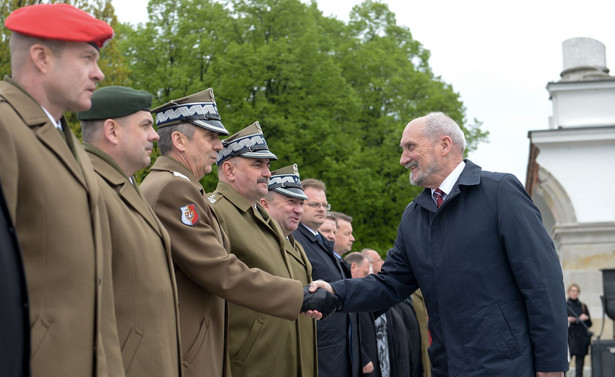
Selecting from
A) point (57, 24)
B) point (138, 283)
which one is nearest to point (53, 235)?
point (57, 24)

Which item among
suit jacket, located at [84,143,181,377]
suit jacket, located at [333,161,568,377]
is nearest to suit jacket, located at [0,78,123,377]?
suit jacket, located at [84,143,181,377]

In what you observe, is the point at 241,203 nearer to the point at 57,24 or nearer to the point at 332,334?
the point at 332,334

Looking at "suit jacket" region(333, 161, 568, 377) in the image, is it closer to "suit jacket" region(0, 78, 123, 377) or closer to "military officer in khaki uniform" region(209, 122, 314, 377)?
"military officer in khaki uniform" region(209, 122, 314, 377)

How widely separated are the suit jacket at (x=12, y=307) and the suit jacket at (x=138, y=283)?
1.07 metres

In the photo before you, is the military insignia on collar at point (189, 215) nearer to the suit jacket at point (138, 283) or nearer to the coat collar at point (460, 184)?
the suit jacket at point (138, 283)

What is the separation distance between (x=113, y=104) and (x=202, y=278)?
1048 millimetres

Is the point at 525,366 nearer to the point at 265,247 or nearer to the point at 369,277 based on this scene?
the point at 369,277

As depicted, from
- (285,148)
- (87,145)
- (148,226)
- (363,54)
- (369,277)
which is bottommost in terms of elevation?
(369,277)

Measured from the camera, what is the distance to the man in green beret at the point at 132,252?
3.86 m

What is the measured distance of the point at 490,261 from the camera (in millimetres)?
5133

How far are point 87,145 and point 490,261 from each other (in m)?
2.43

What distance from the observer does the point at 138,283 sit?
12.8 feet

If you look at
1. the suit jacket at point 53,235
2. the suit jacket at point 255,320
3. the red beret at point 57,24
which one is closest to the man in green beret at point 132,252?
the suit jacket at point 53,235

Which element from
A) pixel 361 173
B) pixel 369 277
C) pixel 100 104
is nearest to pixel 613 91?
pixel 361 173
